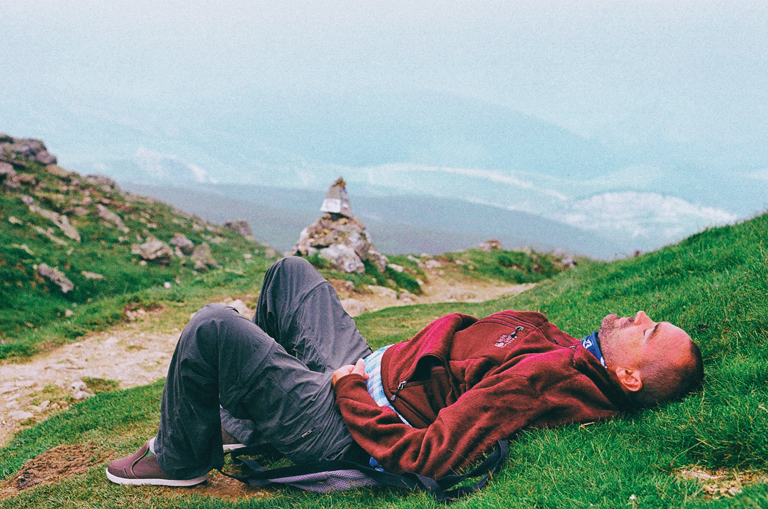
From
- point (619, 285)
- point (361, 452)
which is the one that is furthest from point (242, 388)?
point (619, 285)

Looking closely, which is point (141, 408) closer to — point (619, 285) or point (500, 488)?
point (500, 488)

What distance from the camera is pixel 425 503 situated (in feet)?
9.46

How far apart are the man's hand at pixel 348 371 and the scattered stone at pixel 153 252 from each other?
19.0 meters

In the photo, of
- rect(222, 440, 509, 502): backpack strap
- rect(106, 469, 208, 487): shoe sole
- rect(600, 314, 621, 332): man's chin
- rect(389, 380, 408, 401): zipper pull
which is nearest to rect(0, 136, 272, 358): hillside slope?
rect(106, 469, 208, 487): shoe sole

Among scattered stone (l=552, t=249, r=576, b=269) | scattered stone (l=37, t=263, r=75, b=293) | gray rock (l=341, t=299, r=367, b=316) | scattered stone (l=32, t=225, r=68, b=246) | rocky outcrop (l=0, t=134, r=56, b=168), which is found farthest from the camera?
scattered stone (l=552, t=249, r=576, b=269)

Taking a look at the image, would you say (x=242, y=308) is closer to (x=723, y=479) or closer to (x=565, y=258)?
(x=723, y=479)

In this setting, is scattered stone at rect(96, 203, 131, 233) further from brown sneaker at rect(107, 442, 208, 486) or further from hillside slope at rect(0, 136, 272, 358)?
brown sneaker at rect(107, 442, 208, 486)

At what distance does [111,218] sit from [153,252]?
4322 mm

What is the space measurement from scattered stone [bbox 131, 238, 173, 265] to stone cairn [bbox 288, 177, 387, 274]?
18.9ft

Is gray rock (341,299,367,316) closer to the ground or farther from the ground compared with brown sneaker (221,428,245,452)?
closer to the ground

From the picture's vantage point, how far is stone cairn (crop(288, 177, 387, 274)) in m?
17.1

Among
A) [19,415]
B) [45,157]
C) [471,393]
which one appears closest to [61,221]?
[45,157]

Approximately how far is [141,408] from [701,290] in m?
6.54

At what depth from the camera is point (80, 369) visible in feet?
27.8
